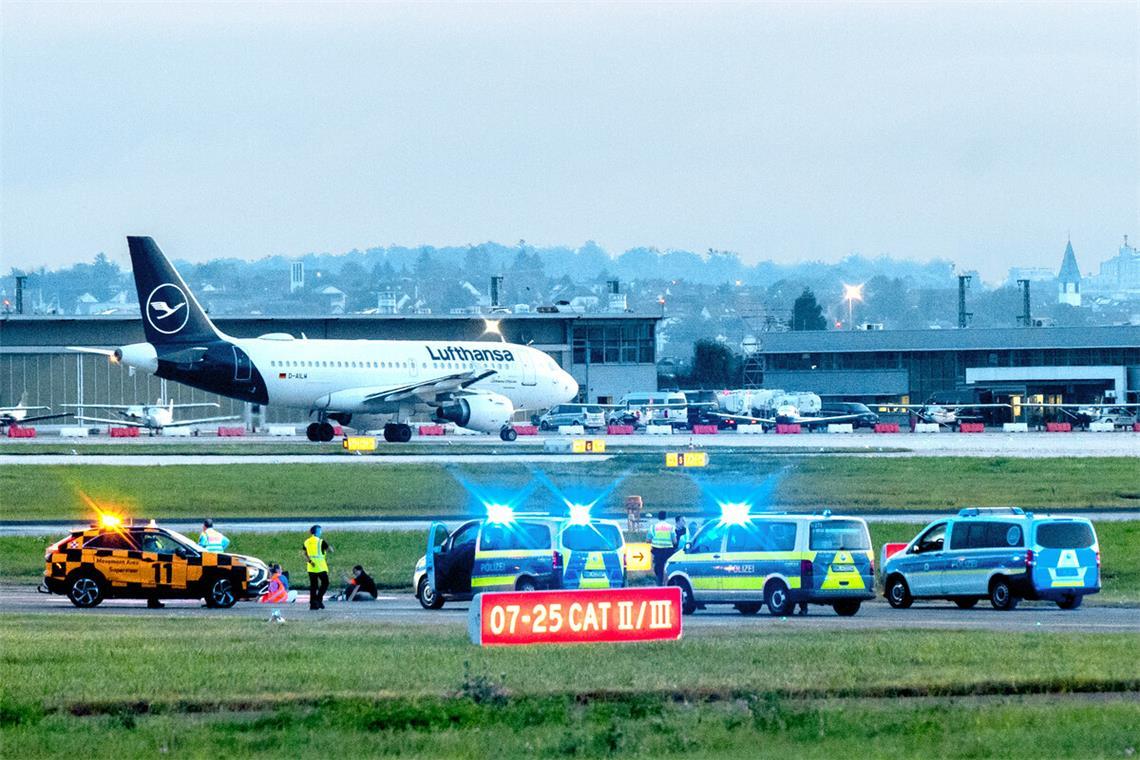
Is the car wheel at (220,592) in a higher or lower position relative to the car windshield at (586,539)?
lower

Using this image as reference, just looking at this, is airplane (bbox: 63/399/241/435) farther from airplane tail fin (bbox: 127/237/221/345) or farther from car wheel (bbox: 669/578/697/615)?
car wheel (bbox: 669/578/697/615)

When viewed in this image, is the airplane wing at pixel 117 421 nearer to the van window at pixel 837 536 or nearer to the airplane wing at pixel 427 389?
the airplane wing at pixel 427 389

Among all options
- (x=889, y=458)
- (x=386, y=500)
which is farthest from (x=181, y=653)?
(x=889, y=458)

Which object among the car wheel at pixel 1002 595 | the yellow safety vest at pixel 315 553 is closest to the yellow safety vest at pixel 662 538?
the car wheel at pixel 1002 595

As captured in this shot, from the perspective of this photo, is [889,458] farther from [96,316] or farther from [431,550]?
[96,316]

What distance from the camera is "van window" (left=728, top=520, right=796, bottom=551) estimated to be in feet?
97.0

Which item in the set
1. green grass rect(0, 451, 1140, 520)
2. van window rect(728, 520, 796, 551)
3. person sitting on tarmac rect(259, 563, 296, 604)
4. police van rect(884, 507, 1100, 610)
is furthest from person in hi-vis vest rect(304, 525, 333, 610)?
green grass rect(0, 451, 1140, 520)

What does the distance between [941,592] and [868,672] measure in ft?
38.2

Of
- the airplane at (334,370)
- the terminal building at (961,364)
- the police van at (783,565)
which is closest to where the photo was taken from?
the police van at (783,565)

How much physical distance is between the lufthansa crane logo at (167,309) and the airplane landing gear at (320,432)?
10.5 m

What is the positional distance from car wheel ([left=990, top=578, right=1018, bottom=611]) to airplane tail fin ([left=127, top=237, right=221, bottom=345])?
170 feet

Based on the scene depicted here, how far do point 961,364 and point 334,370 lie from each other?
8187 cm

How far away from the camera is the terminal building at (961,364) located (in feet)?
465

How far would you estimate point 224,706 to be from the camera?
1777 cm
